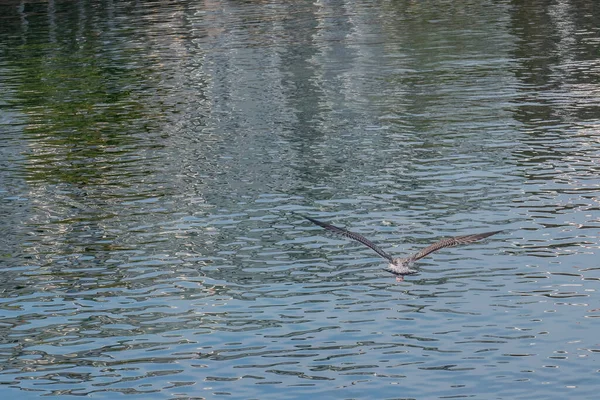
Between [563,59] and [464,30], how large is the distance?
13.7m

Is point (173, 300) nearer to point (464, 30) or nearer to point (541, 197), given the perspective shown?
point (541, 197)

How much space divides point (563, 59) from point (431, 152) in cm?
2156

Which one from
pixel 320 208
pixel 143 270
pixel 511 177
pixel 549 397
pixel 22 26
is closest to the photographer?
pixel 549 397

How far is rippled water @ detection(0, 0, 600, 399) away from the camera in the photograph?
26234 mm

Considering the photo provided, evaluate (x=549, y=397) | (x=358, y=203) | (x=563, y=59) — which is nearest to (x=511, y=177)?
(x=358, y=203)

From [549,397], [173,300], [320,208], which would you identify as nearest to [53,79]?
[320,208]

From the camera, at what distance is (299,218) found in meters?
Result: 37.4

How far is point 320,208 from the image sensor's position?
125 feet

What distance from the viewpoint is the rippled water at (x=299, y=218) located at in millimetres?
26234

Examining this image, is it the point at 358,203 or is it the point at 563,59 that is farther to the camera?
the point at 563,59

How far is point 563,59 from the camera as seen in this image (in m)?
64.1

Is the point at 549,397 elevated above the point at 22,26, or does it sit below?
above

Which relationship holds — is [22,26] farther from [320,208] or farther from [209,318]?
[209,318]

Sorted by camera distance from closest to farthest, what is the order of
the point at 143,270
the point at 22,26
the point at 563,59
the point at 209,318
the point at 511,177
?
the point at 209,318 < the point at 143,270 < the point at 511,177 < the point at 563,59 < the point at 22,26
